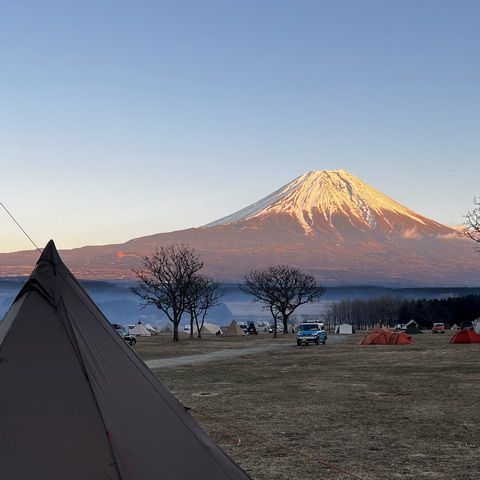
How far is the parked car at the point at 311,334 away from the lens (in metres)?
48.3

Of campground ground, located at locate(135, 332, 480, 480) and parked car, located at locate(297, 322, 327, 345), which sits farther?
parked car, located at locate(297, 322, 327, 345)

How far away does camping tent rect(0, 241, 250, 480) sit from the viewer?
645cm

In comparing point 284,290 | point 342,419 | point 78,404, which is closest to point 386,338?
point 342,419

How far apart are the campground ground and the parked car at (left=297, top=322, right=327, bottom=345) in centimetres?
2246

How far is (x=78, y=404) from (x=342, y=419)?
27.1 feet

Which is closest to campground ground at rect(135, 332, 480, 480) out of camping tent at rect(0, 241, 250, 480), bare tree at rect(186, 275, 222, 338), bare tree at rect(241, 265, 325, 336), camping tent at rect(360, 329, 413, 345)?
camping tent at rect(0, 241, 250, 480)

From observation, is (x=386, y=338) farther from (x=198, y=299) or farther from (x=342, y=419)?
(x=198, y=299)

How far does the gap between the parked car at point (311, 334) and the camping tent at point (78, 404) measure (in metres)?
41.1

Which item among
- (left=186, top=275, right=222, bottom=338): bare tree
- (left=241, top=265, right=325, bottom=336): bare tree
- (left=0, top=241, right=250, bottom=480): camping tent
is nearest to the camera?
(left=0, top=241, right=250, bottom=480): camping tent

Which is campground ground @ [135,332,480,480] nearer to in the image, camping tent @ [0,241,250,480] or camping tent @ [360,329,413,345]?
camping tent @ [0,241,250,480]

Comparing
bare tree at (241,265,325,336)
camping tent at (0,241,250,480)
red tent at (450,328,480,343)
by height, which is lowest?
red tent at (450,328,480,343)

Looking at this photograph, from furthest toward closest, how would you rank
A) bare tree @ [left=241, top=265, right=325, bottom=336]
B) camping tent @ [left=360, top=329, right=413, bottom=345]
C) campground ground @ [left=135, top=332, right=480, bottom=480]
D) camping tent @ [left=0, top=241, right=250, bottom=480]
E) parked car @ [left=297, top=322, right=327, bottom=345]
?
bare tree @ [left=241, top=265, right=325, bottom=336], parked car @ [left=297, top=322, right=327, bottom=345], camping tent @ [left=360, top=329, right=413, bottom=345], campground ground @ [left=135, top=332, right=480, bottom=480], camping tent @ [left=0, top=241, right=250, bottom=480]

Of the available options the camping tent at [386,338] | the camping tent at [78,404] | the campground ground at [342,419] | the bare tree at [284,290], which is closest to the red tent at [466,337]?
the camping tent at [386,338]

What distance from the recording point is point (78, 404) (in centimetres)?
682
